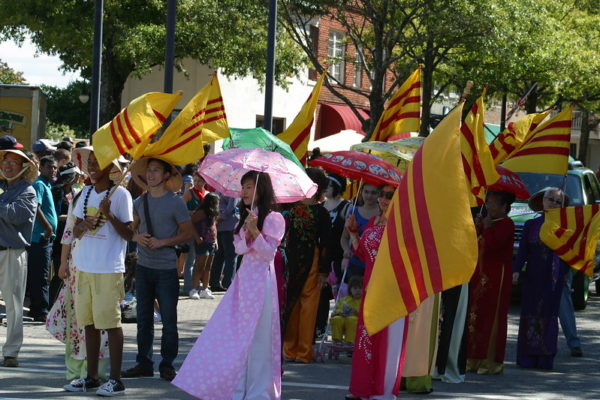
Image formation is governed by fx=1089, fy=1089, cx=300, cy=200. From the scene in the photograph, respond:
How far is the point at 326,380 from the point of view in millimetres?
9125

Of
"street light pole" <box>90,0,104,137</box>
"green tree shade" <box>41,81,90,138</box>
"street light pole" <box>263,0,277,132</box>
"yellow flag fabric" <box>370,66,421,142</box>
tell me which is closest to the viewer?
"yellow flag fabric" <box>370,66,421,142</box>

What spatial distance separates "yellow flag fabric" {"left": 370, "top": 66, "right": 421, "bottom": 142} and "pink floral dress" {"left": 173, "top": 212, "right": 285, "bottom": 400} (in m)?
4.69

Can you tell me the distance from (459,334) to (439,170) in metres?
3.39

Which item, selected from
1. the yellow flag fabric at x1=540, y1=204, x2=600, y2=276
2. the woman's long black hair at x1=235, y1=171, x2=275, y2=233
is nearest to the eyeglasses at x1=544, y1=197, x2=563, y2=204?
the yellow flag fabric at x1=540, y1=204, x2=600, y2=276

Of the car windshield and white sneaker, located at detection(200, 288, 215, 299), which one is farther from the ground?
the car windshield

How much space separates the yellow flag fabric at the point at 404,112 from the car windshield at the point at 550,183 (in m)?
3.72

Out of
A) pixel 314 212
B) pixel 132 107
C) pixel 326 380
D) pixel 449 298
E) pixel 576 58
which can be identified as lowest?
pixel 326 380

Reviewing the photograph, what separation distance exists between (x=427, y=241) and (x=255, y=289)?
2.03 m

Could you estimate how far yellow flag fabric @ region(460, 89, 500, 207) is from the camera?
30.6 feet

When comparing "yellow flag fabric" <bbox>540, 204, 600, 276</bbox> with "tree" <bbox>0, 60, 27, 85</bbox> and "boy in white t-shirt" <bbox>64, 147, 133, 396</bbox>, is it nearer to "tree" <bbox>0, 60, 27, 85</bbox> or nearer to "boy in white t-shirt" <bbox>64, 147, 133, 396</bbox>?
"boy in white t-shirt" <bbox>64, 147, 133, 396</bbox>

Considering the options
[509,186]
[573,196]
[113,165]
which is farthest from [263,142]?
[573,196]

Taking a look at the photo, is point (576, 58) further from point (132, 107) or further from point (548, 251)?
point (132, 107)

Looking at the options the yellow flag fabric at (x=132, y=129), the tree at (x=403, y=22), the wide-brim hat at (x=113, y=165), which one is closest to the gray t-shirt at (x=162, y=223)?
the wide-brim hat at (x=113, y=165)

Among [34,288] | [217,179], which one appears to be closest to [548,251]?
[217,179]
